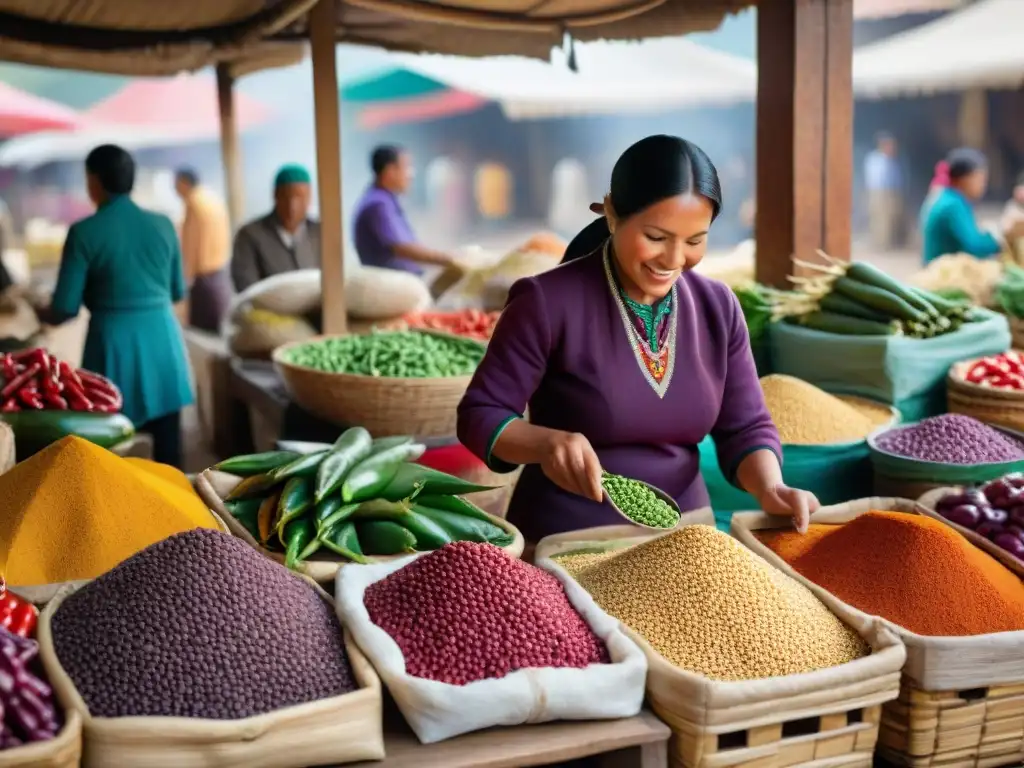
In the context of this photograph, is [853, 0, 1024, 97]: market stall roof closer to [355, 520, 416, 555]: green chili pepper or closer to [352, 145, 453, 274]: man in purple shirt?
[352, 145, 453, 274]: man in purple shirt

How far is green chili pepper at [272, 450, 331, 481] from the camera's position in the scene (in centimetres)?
179

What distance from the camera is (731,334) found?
181 centimetres

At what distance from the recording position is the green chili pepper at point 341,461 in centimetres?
174

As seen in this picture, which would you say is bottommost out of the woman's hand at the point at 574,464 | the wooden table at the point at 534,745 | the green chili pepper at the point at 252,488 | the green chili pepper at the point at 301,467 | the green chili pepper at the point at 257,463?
the wooden table at the point at 534,745

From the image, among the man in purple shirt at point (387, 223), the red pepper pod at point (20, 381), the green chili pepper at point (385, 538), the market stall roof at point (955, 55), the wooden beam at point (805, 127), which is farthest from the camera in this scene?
the market stall roof at point (955, 55)

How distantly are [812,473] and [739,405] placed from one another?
2.57 feet

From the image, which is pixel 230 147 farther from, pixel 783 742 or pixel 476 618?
pixel 783 742

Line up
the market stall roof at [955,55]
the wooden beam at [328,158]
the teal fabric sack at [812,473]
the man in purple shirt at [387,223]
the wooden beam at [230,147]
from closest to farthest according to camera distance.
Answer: the teal fabric sack at [812,473] → the wooden beam at [328,158] → the man in purple shirt at [387,223] → the wooden beam at [230,147] → the market stall roof at [955,55]

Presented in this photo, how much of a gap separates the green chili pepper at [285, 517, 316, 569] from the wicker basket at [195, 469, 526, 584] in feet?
0.06

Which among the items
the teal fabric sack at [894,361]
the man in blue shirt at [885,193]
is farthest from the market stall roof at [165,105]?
the teal fabric sack at [894,361]

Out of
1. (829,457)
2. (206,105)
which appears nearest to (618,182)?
(829,457)

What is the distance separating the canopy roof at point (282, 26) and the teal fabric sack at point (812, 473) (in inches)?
73.4

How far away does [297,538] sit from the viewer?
1615 mm

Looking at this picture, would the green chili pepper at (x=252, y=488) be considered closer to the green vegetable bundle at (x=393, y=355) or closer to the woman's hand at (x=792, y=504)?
the woman's hand at (x=792, y=504)
